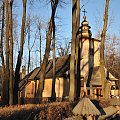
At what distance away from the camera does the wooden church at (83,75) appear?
33531 millimetres

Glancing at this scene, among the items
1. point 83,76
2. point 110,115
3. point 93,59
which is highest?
point 93,59

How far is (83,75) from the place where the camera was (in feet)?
119

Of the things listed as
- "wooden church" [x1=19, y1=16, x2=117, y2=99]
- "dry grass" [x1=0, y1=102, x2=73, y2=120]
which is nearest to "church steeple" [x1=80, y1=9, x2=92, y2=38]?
"wooden church" [x1=19, y1=16, x2=117, y2=99]

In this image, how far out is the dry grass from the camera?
298 inches

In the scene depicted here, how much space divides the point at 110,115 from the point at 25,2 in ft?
34.9

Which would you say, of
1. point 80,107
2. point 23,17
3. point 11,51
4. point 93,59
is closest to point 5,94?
point 11,51

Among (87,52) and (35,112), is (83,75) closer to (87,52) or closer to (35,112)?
(87,52)

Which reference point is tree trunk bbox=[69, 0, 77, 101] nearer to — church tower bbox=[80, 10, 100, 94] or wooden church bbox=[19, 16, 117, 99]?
wooden church bbox=[19, 16, 117, 99]

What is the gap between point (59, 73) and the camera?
3397cm

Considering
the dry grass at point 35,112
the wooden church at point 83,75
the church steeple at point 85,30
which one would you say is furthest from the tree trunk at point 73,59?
the church steeple at point 85,30

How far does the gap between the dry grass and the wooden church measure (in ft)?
73.0

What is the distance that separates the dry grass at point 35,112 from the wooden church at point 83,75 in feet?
73.0

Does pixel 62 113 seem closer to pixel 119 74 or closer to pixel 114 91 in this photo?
pixel 114 91

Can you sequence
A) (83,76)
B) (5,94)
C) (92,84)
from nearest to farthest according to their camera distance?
(5,94), (92,84), (83,76)
